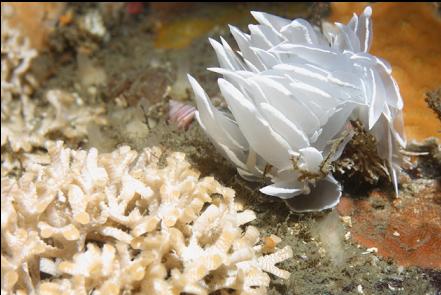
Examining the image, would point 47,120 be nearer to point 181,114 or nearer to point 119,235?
point 181,114

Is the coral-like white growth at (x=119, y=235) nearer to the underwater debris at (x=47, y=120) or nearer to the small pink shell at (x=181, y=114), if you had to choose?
the small pink shell at (x=181, y=114)

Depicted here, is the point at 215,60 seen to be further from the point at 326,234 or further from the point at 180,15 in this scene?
the point at 326,234

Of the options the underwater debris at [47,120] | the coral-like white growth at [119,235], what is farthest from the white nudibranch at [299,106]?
the underwater debris at [47,120]

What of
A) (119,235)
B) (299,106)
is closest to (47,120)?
(119,235)

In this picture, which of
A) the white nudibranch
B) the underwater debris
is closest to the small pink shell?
the white nudibranch

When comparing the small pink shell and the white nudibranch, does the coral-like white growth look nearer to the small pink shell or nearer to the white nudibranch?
the white nudibranch
